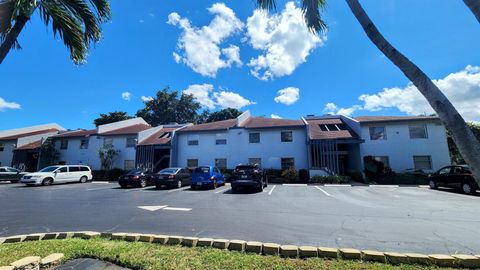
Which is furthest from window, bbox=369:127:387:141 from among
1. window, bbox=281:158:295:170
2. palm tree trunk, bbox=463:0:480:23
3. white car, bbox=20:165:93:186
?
white car, bbox=20:165:93:186

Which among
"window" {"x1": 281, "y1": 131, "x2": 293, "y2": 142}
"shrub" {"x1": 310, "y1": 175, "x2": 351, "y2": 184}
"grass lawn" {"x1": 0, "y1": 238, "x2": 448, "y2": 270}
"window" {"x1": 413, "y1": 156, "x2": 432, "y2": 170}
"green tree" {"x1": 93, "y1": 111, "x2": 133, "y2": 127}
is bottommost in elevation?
"grass lawn" {"x1": 0, "y1": 238, "x2": 448, "y2": 270}

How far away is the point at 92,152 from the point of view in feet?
93.6

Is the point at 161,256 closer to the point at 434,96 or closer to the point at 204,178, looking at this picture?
the point at 434,96

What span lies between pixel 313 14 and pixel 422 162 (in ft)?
71.2

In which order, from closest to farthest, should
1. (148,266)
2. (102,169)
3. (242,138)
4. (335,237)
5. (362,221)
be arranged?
(148,266) → (335,237) → (362,221) → (242,138) → (102,169)

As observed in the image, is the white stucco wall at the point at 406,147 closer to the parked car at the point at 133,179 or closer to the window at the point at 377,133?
the window at the point at 377,133

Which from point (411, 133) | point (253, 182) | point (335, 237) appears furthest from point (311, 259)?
point (411, 133)

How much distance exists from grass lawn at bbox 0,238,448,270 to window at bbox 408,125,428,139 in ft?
73.5

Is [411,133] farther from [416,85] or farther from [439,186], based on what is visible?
[416,85]

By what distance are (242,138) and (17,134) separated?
33.9 meters

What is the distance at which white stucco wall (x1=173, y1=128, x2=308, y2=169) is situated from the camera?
2331 cm

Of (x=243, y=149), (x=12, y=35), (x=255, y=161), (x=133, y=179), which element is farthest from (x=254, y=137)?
(x=12, y=35)

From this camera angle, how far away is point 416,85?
3.23 meters

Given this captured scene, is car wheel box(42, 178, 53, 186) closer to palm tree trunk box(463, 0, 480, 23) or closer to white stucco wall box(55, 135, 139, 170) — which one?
white stucco wall box(55, 135, 139, 170)
